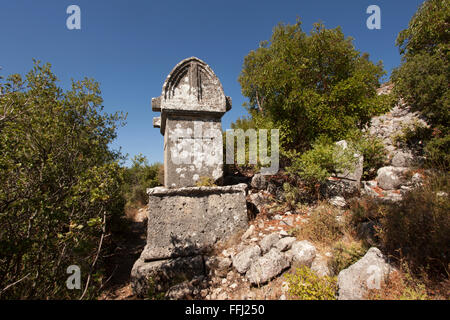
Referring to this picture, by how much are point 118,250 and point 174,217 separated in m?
3.99

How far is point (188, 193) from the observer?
3.68 metres

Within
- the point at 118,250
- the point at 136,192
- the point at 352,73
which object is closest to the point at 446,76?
the point at 352,73

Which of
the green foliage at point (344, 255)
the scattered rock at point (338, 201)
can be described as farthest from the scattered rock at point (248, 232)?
the scattered rock at point (338, 201)

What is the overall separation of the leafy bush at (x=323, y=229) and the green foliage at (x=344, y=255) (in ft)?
1.00

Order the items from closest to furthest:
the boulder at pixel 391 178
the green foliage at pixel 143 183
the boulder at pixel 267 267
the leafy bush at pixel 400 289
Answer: the leafy bush at pixel 400 289
the boulder at pixel 267 267
the boulder at pixel 391 178
the green foliage at pixel 143 183

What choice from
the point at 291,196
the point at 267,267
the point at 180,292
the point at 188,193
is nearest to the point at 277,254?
the point at 267,267

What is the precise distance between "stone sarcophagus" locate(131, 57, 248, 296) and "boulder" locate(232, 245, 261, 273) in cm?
63

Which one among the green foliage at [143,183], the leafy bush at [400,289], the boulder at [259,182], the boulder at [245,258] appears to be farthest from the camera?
the green foliage at [143,183]

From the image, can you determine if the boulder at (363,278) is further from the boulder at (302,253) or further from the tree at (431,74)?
the tree at (431,74)

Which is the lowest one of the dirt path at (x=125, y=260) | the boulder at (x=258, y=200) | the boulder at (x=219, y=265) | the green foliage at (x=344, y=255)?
the dirt path at (x=125, y=260)

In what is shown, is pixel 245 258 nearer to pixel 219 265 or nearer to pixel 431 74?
pixel 219 265

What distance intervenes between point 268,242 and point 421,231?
2.08 m

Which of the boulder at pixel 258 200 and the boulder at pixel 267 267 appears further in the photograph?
the boulder at pixel 258 200

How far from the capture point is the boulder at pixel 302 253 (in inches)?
105
